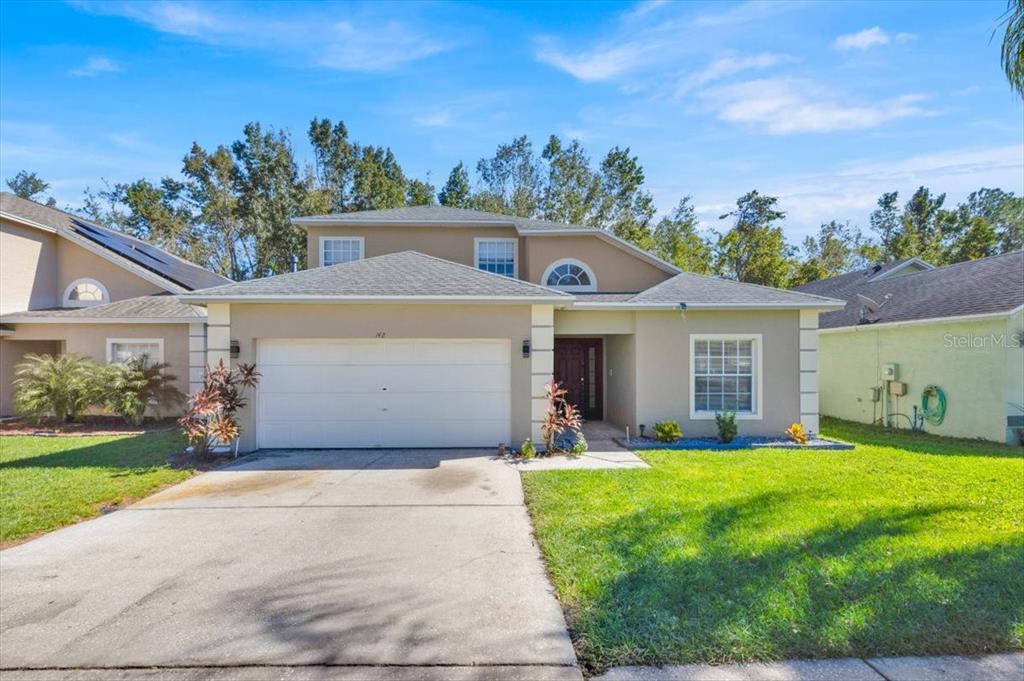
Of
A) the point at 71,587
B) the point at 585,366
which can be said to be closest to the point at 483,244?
the point at 585,366

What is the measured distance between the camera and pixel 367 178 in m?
27.7

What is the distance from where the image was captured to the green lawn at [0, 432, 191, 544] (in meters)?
5.91

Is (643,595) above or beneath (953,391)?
beneath

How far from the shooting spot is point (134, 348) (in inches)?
549

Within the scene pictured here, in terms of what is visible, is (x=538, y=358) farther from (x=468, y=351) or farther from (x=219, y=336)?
(x=219, y=336)

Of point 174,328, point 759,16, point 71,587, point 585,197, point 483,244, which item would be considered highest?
point 585,197

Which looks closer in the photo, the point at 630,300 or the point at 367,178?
the point at 630,300

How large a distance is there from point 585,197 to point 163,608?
28775 millimetres

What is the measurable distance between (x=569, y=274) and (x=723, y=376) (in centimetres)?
517

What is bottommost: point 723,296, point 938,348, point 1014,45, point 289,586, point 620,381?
point 289,586

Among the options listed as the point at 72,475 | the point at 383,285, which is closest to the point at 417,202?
the point at 383,285

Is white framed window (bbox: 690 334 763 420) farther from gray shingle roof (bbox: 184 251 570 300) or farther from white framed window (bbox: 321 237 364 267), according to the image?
white framed window (bbox: 321 237 364 267)

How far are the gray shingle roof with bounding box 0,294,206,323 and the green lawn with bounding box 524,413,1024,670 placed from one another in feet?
39.7

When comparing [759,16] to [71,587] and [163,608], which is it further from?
[71,587]
